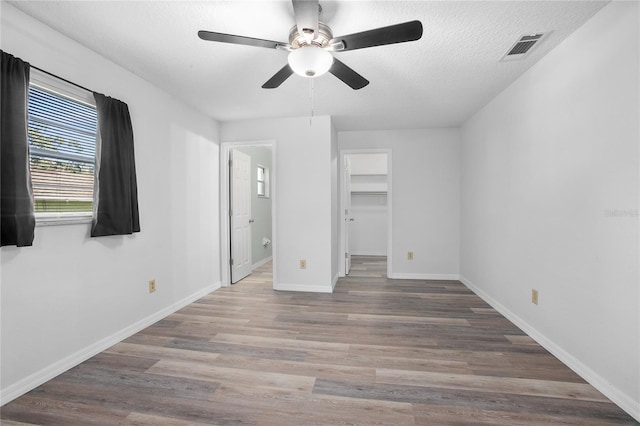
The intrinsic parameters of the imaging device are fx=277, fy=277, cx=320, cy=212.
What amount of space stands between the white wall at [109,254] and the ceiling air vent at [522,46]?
315 centimetres

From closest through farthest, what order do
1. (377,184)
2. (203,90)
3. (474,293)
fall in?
1. (203,90)
2. (474,293)
3. (377,184)

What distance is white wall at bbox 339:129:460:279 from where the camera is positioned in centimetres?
426

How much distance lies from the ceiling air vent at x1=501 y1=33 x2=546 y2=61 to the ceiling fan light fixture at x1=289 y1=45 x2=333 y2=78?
1.45 metres

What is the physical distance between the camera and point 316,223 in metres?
3.69

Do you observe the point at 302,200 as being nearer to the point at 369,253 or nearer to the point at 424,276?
the point at 424,276

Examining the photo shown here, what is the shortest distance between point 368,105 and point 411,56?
110 cm

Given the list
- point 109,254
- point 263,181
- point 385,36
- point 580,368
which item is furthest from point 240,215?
point 580,368

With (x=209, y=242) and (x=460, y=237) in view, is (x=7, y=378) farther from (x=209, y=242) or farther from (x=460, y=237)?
(x=460, y=237)

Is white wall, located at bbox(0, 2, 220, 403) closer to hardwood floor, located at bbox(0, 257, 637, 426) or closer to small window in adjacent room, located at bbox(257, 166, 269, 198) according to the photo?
hardwood floor, located at bbox(0, 257, 637, 426)

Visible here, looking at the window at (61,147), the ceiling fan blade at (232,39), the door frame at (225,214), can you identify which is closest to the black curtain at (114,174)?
the window at (61,147)

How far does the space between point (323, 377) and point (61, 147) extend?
2370 mm

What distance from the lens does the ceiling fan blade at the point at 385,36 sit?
1.41 meters

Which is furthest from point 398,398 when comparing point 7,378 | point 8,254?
point 8,254

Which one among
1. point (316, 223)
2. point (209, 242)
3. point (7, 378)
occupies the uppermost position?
point (316, 223)
